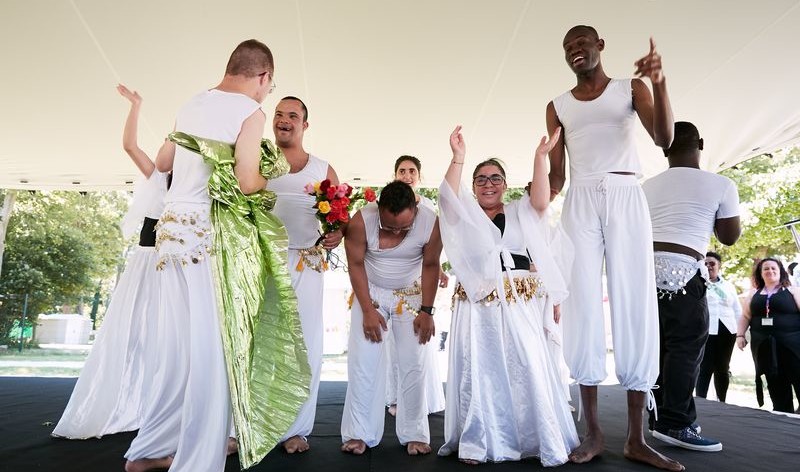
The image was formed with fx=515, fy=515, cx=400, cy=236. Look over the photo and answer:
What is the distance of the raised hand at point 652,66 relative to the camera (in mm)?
2615

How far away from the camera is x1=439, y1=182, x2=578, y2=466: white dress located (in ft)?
Result: 9.48

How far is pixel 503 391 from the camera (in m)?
2.99

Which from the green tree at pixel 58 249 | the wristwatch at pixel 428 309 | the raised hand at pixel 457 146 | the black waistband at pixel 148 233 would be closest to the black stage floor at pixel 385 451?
the wristwatch at pixel 428 309

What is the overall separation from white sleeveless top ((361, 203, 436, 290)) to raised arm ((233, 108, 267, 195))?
1.20 meters

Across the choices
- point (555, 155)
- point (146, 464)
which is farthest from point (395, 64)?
point (146, 464)

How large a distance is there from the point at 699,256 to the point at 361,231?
2.22 metres

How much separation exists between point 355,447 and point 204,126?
6.78 feet

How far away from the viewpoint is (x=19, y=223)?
59.7 ft

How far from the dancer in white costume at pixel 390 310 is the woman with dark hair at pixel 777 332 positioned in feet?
14.7

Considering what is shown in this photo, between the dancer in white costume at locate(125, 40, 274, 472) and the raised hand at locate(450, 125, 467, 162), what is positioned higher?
the raised hand at locate(450, 125, 467, 162)

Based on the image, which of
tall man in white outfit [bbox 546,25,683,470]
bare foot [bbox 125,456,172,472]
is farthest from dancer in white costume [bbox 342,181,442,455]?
bare foot [bbox 125,456,172,472]

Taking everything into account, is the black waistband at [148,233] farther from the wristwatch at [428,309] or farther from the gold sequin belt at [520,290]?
the gold sequin belt at [520,290]

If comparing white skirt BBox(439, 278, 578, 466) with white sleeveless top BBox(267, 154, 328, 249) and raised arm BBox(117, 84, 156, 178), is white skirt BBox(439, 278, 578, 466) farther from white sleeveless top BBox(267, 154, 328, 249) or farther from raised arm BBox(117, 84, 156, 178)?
raised arm BBox(117, 84, 156, 178)

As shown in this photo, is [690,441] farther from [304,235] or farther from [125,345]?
[125,345]
